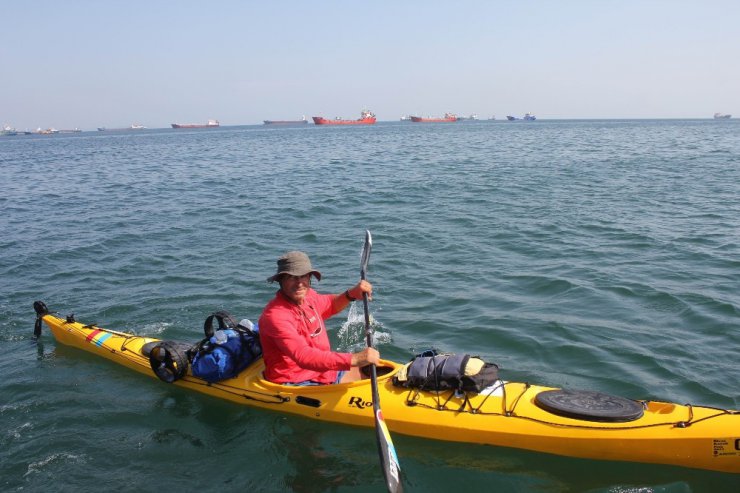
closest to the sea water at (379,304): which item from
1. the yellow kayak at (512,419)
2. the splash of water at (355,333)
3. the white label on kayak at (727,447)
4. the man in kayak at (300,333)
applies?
the splash of water at (355,333)

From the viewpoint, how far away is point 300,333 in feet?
17.1

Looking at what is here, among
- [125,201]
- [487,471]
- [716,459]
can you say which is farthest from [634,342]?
[125,201]

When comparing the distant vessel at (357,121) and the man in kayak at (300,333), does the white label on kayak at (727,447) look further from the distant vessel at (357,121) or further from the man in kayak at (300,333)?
the distant vessel at (357,121)

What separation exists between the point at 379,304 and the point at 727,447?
5132mm

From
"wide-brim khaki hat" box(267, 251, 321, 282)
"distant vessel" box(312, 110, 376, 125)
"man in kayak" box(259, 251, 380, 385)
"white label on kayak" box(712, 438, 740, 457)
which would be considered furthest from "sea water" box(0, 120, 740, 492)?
"distant vessel" box(312, 110, 376, 125)

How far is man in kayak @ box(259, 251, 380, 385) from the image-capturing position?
4.90 m

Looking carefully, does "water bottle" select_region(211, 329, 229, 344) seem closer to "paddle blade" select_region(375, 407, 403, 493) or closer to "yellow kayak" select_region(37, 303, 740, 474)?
"yellow kayak" select_region(37, 303, 740, 474)

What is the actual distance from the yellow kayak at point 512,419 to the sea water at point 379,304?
14cm

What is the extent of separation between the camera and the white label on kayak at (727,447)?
425 cm

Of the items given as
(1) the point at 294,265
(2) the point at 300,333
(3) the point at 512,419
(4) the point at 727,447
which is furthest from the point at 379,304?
(4) the point at 727,447

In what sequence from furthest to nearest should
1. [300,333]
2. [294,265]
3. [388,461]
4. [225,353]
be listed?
[225,353] < [300,333] < [294,265] < [388,461]

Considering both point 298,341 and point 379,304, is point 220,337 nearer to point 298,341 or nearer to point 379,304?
point 298,341

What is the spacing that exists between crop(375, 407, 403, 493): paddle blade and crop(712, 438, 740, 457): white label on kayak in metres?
2.34

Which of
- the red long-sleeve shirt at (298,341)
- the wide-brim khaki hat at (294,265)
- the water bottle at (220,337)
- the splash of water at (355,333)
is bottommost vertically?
the splash of water at (355,333)
